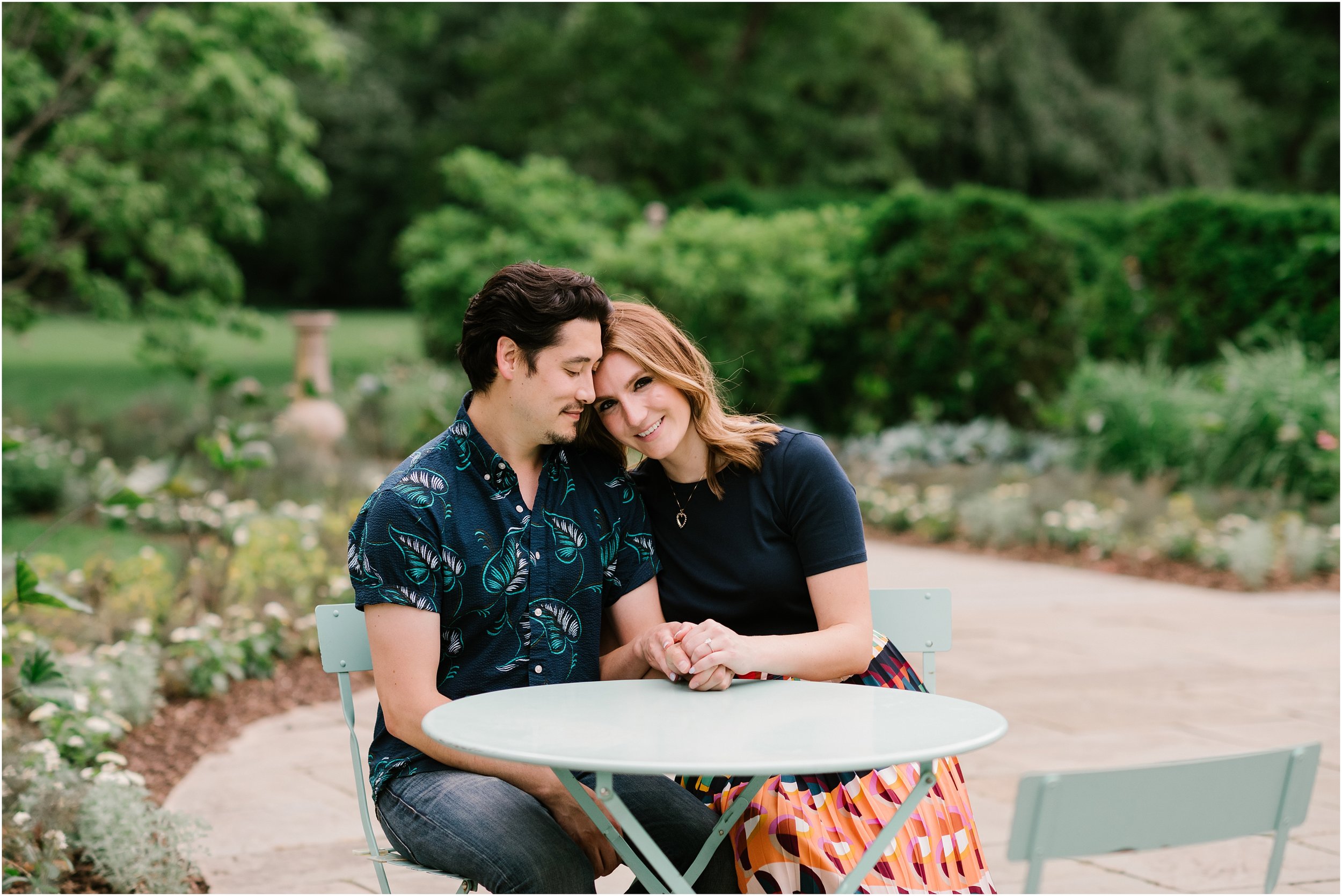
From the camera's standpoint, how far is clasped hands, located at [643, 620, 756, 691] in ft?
8.11

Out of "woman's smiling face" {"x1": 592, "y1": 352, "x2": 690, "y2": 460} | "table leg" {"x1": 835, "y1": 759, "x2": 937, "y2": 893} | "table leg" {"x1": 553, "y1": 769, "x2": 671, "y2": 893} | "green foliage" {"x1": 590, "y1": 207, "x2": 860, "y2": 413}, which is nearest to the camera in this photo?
"table leg" {"x1": 835, "y1": 759, "x2": 937, "y2": 893}

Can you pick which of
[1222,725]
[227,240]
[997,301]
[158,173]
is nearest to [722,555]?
[1222,725]

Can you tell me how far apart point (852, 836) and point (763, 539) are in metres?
0.61

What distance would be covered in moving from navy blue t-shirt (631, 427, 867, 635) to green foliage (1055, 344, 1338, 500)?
6156 millimetres

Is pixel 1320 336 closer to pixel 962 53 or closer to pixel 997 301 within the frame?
pixel 997 301

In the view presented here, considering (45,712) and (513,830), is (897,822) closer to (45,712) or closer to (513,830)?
(513,830)

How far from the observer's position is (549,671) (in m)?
2.63

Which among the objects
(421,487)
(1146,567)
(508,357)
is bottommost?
(1146,567)

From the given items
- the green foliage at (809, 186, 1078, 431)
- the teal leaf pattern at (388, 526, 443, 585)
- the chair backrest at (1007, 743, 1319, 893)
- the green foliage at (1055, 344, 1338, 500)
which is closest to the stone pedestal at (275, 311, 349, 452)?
the green foliage at (809, 186, 1078, 431)

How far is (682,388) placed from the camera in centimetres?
274

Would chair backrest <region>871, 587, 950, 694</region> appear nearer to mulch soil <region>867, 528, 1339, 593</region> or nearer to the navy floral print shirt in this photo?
the navy floral print shirt

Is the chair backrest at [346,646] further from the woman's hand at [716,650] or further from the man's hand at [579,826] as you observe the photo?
the woman's hand at [716,650]

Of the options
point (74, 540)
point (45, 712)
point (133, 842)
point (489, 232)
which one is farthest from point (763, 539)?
point (489, 232)

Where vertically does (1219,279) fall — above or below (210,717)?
above
